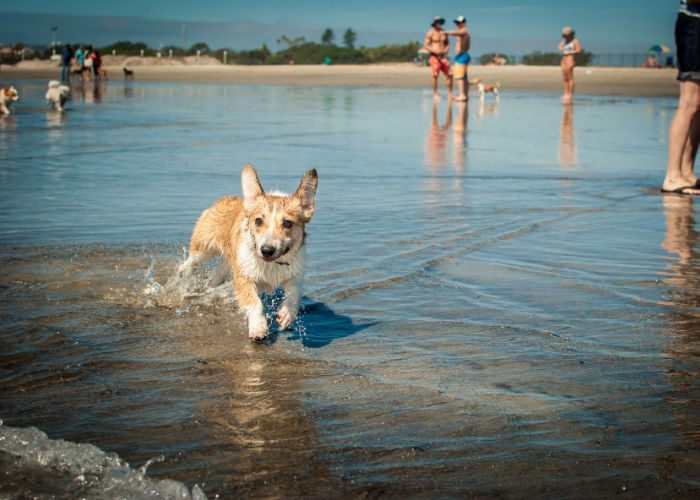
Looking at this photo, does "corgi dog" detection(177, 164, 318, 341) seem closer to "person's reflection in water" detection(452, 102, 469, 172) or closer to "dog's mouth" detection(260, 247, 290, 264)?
"dog's mouth" detection(260, 247, 290, 264)

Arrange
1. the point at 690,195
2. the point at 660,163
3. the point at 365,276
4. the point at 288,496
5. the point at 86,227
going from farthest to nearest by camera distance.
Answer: the point at 660,163, the point at 690,195, the point at 86,227, the point at 365,276, the point at 288,496

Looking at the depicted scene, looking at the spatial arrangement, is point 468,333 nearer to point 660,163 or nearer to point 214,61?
point 660,163

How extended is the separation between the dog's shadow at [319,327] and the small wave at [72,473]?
1582mm

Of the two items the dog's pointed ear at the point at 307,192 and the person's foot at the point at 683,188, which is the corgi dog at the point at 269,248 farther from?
the person's foot at the point at 683,188

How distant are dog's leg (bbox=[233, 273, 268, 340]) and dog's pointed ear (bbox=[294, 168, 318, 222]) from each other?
1.76 feet

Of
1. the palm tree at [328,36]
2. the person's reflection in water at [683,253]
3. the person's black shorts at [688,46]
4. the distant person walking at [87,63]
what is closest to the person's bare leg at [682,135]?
the person's black shorts at [688,46]

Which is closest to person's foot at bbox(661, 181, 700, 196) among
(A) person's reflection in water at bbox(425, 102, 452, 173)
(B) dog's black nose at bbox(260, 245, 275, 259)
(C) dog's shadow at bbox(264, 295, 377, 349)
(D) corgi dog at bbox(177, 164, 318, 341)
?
(A) person's reflection in water at bbox(425, 102, 452, 173)

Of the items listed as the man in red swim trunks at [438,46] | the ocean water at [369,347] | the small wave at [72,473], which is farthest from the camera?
the man in red swim trunks at [438,46]

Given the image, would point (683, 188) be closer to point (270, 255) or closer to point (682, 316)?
point (682, 316)

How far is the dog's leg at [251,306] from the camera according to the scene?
4.11 meters

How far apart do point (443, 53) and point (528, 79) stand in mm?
24332

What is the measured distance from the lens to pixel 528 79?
48.8 metres

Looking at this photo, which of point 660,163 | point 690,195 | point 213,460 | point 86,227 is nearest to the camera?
point 213,460

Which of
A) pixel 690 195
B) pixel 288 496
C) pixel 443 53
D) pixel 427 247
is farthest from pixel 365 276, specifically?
pixel 443 53
